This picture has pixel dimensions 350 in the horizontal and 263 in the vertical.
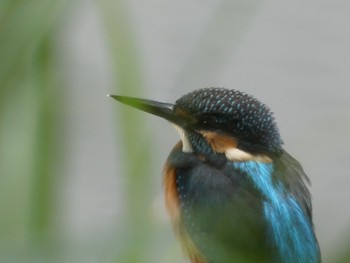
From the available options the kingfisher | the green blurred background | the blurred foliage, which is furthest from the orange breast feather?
the blurred foliage

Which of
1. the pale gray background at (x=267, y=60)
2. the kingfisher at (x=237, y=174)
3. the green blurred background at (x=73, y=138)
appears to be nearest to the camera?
the green blurred background at (x=73, y=138)

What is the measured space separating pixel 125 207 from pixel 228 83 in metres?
2.33

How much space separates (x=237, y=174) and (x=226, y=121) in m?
0.08

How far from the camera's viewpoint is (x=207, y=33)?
780 mm

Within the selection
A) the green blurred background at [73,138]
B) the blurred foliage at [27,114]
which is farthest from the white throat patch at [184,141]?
the blurred foliage at [27,114]

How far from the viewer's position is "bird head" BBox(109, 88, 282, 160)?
145 cm

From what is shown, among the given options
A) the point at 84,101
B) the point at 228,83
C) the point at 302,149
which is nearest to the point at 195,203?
the point at 84,101

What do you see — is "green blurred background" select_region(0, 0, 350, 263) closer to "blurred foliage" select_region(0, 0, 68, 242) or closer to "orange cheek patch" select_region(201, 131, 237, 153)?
"blurred foliage" select_region(0, 0, 68, 242)

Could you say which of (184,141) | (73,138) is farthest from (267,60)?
(73,138)

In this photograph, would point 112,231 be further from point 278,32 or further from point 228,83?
point 278,32

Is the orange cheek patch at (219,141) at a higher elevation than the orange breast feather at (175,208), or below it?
higher

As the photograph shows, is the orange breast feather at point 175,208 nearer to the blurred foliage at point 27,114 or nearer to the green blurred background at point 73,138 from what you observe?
the green blurred background at point 73,138

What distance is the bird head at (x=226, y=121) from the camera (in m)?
1.45

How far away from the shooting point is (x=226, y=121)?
4.84 feet
